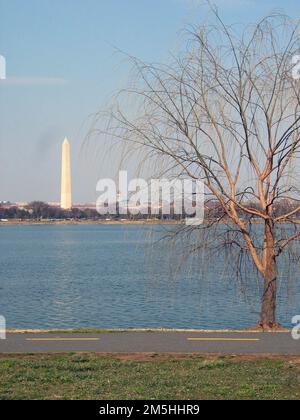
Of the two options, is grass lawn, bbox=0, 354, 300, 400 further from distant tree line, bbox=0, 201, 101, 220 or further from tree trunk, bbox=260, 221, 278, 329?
distant tree line, bbox=0, 201, 101, 220

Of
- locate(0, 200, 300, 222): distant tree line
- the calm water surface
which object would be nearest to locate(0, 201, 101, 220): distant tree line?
locate(0, 200, 300, 222): distant tree line

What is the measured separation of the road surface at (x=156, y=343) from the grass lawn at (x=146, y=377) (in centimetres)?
Result: 70

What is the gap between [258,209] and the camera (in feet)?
49.7

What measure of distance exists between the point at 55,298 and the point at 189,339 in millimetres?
17721

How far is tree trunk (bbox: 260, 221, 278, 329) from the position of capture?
48.7 ft

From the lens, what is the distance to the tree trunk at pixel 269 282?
48.7 ft

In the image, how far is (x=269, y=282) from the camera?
14.9 metres

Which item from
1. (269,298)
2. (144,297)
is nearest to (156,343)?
(269,298)

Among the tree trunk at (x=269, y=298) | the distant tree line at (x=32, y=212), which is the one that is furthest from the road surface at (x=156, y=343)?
the distant tree line at (x=32, y=212)

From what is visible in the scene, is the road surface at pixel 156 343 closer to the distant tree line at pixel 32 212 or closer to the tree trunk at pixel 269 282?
the tree trunk at pixel 269 282

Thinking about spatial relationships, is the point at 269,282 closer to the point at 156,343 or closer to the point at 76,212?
the point at 156,343

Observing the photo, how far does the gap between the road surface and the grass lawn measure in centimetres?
70
